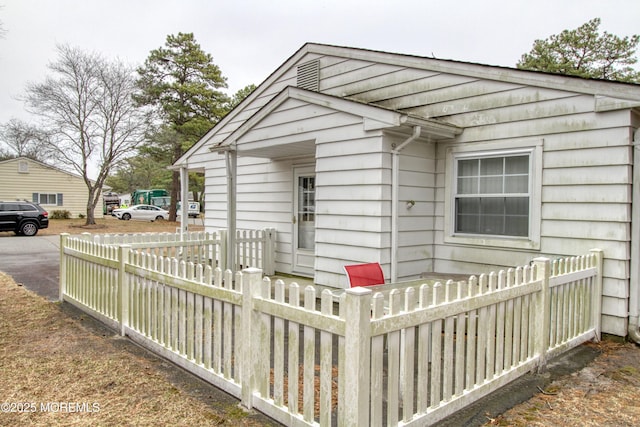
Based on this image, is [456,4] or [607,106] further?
[456,4]

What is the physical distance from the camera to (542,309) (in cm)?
367

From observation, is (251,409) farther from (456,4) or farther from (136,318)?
(456,4)

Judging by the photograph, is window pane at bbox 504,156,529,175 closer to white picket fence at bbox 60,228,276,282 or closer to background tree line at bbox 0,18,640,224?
white picket fence at bbox 60,228,276,282

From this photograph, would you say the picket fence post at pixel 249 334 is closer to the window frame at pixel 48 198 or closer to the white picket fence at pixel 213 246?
the white picket fence at pixel 213 246

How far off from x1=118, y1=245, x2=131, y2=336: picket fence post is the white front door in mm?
3860

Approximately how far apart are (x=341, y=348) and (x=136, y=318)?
2.99 m

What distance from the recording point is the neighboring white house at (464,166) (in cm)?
468

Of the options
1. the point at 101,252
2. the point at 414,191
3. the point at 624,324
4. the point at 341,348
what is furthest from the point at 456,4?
the point at 341,348

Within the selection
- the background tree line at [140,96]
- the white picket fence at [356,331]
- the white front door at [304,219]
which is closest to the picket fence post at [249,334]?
the white picket fence at [356,331]

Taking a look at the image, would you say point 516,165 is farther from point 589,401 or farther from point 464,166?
point 589,401

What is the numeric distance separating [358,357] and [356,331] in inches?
5.4

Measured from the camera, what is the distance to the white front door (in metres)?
8.02

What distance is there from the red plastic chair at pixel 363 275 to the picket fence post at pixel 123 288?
8.02 ft

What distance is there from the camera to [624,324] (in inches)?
183
